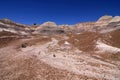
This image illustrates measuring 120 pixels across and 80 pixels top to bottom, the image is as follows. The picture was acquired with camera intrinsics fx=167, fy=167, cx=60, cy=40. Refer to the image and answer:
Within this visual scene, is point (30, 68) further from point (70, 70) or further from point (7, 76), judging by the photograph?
point (70, 70)

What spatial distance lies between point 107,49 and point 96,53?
9.73 feet

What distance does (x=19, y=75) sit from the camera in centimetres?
2280

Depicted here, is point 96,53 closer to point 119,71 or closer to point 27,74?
point 119,71

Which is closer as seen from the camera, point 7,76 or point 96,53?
point 7,76

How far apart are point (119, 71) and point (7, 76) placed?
16177 millimetres

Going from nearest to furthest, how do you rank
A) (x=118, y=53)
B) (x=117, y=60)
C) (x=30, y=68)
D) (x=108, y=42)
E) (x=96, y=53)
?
(x=30, y=68), (x=117, y=60), (x=118, y=53), (x=96, y=53), (x=108, y=42)

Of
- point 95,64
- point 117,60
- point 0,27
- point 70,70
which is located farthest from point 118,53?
point 0,27

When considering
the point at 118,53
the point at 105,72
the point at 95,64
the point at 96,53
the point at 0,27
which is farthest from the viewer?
the point at 0,27

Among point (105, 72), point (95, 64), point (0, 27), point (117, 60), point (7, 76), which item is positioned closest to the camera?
point (7, 76)

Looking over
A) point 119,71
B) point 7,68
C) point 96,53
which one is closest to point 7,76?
point 7,68

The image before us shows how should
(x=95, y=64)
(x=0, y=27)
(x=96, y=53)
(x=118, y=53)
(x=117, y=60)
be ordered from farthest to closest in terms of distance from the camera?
1. (x=0, y=27)
2. (x=96, y=53)
3. (x=118, y=53)
4. (x=117, y=60)
5. (x=95, y=64)

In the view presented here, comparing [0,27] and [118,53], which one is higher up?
[0,27]

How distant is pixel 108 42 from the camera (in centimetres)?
4812

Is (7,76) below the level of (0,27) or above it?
below
